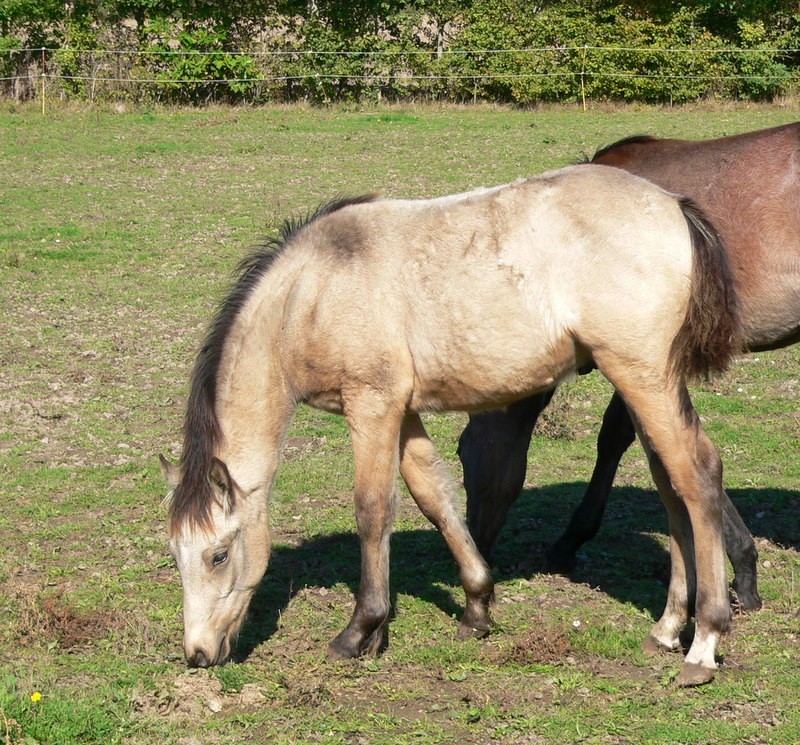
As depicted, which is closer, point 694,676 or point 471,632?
point 694,676

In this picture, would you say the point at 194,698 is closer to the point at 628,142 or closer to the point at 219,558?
the point at 219,558

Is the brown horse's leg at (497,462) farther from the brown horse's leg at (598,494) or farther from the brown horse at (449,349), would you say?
the brown horse at (449,349)

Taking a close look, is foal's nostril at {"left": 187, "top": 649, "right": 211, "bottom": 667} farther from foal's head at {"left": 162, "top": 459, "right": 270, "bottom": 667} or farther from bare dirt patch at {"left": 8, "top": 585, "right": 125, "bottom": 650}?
bare dirt patch at {"left": 8, "top": 585, "right": 125, "bottom": 650}

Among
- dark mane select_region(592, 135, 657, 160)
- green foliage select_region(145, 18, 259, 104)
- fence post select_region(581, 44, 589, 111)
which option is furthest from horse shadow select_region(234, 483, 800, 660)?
green foliage select_region(145, 18, 259, 104)

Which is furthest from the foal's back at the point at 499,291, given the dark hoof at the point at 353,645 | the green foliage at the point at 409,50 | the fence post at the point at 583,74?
the fence post at the point at 583,74

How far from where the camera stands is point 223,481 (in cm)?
520

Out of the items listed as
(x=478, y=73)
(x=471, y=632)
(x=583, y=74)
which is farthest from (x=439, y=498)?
(x=478, y=73)

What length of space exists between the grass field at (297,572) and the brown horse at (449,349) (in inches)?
11.5

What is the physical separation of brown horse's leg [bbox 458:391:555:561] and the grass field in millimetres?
447

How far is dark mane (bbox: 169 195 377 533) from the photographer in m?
5.18

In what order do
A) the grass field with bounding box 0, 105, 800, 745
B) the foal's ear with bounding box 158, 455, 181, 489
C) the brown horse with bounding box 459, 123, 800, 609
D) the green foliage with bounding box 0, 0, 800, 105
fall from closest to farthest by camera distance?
the grass field with bounding box 0, 105, 800, 745 < the foal's ear with bounding box 158, 455, 181, 489 < the brown horse with bounding box 459, 123, 800, 609 < the green foliage with bounding box 0, 0, 800, 105

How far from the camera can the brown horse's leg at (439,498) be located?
576 cm

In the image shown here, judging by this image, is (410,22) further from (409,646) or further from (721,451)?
(409,646)

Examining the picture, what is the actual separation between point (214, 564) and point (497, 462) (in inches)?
76.7
